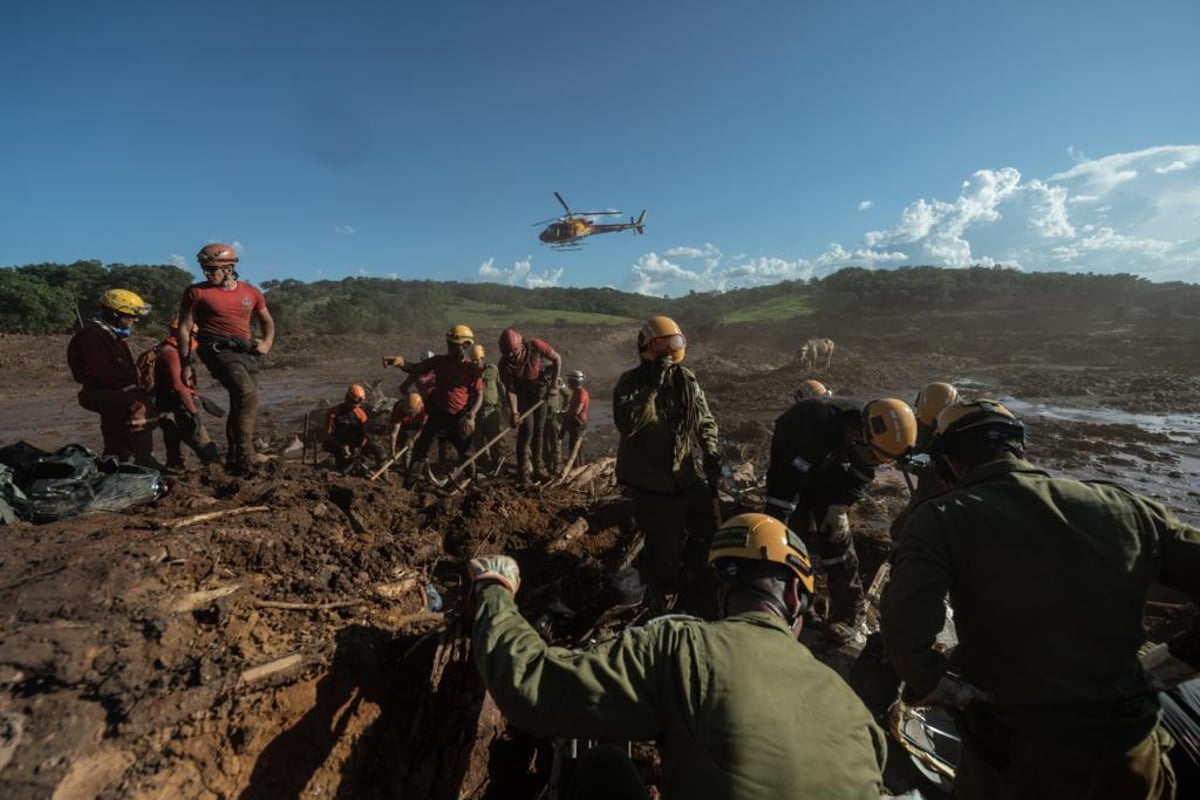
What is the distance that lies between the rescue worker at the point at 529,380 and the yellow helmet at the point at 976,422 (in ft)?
17.9

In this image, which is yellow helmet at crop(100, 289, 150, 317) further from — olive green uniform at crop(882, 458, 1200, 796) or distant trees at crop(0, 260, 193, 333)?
distant trees at crop(0, 260, 193, 333)

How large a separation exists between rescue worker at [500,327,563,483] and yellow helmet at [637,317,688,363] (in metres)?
3.65

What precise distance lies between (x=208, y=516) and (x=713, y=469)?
340 centimetres

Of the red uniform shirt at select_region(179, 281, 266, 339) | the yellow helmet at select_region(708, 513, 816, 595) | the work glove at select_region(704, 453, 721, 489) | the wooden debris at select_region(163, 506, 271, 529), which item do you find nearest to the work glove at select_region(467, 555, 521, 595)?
the yellow helmet at select_region(708, 513, 816, 595)

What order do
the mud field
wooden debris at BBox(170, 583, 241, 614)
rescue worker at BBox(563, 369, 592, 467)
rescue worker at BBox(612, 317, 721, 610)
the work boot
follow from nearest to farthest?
the mud field → wooden debris at BBox(170, 583, 241, 614) → rescue worker at BBox(612, 317, 721, 610) → the work boot → rescue worker at BBox(563, 369, 592, 467)

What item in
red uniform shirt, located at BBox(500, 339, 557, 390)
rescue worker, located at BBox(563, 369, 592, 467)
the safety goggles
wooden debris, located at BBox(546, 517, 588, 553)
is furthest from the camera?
rescue worker, located at BBox(563, 369, 592, 467)

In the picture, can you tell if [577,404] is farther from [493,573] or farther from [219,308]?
[493,573]

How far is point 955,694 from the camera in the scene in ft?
6.64

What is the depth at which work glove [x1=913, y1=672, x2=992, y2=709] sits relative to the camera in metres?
2.02

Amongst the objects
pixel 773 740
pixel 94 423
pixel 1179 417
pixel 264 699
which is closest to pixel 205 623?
pixel 264 699

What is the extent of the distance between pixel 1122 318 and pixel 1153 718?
134 feet

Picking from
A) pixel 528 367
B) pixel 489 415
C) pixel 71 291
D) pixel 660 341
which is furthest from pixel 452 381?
pixel 71 291

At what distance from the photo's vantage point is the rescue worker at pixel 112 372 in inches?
185

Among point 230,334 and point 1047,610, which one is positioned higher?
point 230,334
